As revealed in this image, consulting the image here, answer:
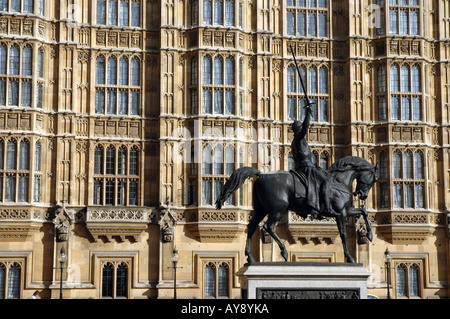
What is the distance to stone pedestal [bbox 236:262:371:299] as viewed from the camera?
2033 cm

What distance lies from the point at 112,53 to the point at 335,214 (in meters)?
23.3

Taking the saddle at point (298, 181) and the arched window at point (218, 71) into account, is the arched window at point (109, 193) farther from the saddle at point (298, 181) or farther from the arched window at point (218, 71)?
the saddle at point (298, 181)

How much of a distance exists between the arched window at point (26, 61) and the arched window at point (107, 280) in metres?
11.0

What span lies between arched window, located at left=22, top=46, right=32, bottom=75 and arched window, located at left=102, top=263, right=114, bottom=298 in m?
11.0

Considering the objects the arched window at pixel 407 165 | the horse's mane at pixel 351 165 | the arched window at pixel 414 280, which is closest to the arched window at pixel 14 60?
the arched window at pixel 407 165

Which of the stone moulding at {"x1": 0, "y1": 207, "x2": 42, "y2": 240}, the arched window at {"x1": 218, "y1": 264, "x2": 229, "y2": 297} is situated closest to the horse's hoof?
the arched window at {"x1": 218, "y1": 264, "x2": 229, "y2": 297}

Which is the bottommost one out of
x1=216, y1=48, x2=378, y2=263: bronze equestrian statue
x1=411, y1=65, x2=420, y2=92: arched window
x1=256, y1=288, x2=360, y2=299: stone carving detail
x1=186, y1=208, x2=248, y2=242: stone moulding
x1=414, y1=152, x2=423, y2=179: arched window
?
x1=256, y1=288, x2=360, y2=299: stone carving detail

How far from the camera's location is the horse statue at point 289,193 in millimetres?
21578

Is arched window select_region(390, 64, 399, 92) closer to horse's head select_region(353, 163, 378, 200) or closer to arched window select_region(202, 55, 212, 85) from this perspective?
arched window select_region(202, 55, 212, 85)

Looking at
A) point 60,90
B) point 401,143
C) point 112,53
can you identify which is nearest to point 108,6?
point 112,53

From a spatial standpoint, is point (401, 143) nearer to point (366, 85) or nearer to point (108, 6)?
point (366, 85)

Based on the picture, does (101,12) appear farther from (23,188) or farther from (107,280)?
(107,280)

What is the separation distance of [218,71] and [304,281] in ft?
77.2

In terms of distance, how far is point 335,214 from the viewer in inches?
866
